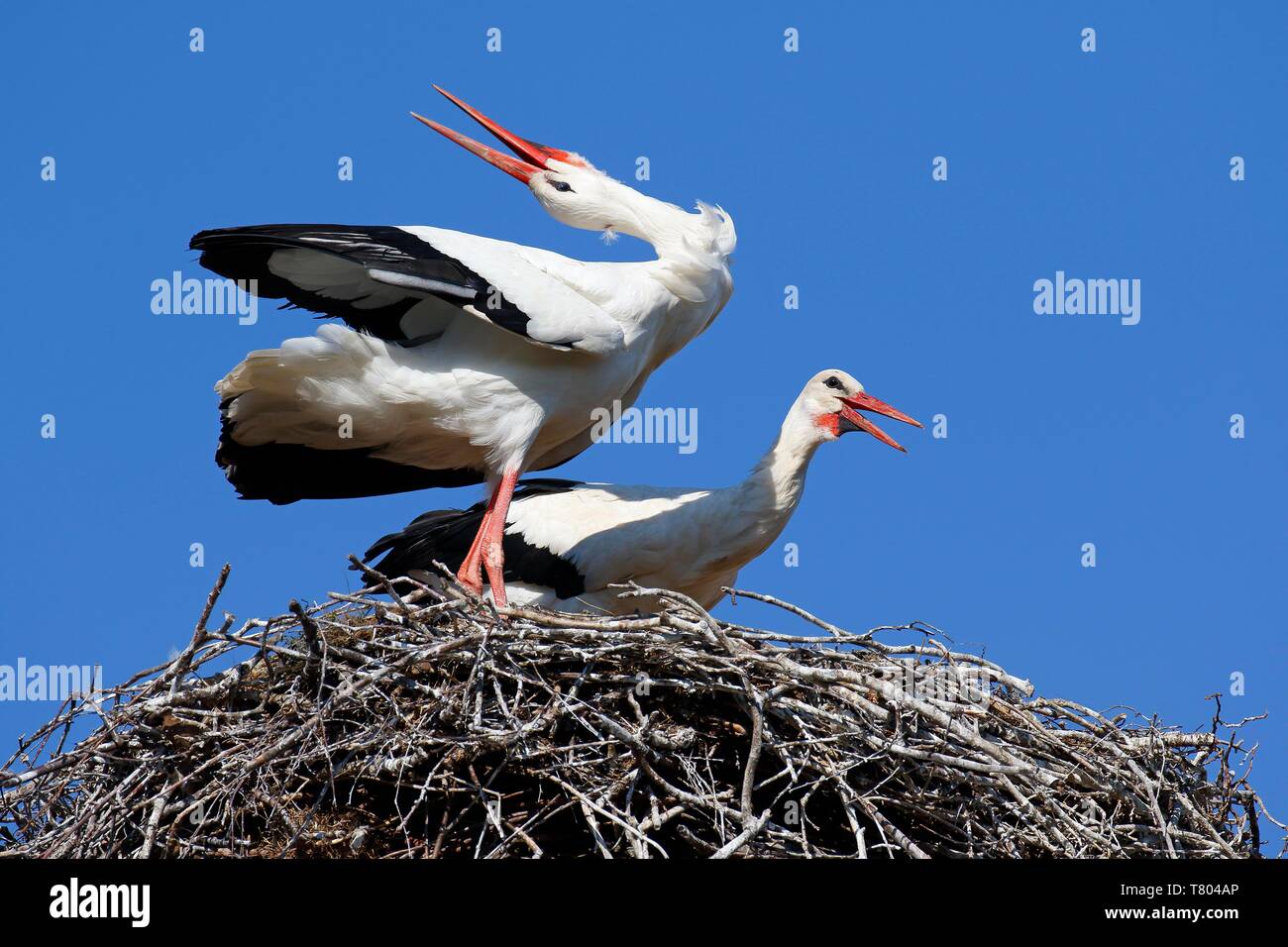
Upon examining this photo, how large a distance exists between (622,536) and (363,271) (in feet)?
6.06

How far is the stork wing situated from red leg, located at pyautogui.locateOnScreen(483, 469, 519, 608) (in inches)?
26.9

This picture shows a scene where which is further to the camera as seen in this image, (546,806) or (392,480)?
(392,480)

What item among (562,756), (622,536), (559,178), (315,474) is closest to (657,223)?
(559,178)

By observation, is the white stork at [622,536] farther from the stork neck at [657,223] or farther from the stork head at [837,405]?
the stork neck at [657,223]

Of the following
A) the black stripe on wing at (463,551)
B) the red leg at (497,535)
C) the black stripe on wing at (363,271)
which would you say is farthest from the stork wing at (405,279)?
the black stripe on wing at (463,551)

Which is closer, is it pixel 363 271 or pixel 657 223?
pixel 363 271

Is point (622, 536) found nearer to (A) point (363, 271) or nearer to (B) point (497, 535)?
(B) point (497, 535)

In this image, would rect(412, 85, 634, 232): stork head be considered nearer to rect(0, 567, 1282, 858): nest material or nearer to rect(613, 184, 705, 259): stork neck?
rect(613, 184, 705, 259): stork neck

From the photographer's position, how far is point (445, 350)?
21.9ft

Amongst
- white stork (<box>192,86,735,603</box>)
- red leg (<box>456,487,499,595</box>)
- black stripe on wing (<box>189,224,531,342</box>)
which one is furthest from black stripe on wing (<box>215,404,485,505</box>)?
black stripe on wing (<box>189,224,531,342</box>)

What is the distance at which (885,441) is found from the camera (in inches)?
316
